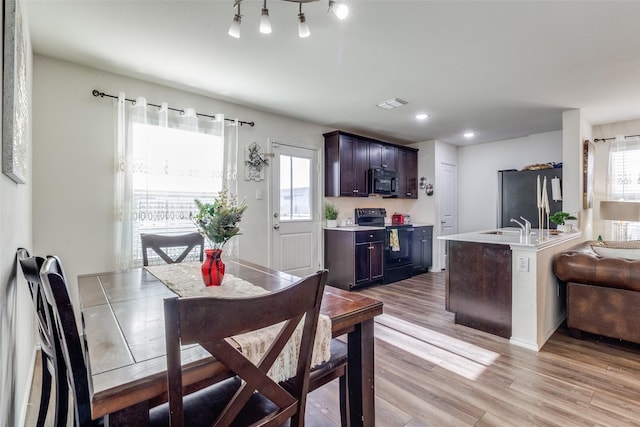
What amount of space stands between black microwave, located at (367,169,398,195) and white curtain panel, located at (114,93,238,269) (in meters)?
2.35

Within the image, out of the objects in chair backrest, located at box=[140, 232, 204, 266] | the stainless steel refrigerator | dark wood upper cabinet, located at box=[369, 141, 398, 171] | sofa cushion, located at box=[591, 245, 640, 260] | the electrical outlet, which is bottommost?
the electrical outlet

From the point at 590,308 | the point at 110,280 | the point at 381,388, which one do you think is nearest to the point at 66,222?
the point at 110,280

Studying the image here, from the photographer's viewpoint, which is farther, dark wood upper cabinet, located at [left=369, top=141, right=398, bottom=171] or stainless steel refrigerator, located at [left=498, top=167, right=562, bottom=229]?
dark wood upper cabinet, located at [left=369, top=141, right=398, bottom=171]

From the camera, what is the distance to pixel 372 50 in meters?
2.43

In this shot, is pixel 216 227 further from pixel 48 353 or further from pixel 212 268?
pixel 48 353

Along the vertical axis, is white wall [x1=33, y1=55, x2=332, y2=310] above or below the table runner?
above

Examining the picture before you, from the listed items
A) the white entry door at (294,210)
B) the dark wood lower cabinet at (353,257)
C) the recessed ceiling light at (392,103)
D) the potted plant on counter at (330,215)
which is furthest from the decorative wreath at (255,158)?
the recessed ceiling light at (392,103)

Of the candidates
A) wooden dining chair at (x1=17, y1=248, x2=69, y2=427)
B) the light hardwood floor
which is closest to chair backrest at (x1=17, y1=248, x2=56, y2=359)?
wooden dining chair at (x1=17, y1=248, x2=69, y2=427)

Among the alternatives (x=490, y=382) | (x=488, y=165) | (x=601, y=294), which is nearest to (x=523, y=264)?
(x=601, y=294)

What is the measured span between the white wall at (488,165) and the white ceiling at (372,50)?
1.34 m

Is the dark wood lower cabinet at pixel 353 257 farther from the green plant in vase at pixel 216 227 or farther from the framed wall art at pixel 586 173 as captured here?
the green plant in vase at pixel 216 227

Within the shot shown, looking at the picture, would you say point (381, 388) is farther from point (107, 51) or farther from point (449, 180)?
point (449, 180)

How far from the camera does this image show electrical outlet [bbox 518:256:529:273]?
2580 millimetres

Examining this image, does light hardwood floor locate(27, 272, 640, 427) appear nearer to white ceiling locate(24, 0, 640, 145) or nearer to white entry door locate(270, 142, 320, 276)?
white entry door locate(270, 142, 320, 276)
